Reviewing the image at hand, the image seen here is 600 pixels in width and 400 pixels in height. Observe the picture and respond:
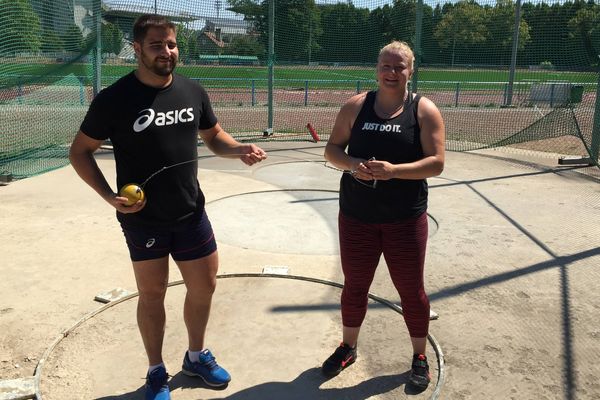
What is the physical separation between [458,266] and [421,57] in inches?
258

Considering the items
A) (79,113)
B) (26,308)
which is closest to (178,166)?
(26,308)

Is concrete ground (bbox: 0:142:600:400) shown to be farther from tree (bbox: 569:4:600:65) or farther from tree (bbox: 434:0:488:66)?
tree (bbox: 434:0:488:66)

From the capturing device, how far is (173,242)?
8.49ft

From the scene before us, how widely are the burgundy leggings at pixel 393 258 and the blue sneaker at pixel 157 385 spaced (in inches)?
39.5

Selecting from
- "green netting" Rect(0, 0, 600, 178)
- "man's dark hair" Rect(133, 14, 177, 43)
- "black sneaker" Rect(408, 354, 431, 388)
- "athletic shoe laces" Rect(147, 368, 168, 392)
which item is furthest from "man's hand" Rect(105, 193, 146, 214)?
"green netting" Rect(0, 0, 600, 178)

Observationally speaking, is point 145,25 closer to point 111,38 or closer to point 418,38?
point 418,38

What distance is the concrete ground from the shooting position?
285 centimetres

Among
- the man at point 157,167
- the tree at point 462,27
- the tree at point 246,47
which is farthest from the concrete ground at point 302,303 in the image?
the tree at point 246,47

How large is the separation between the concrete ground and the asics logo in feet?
4.42

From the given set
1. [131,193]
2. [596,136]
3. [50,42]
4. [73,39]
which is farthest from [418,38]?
[131,193]

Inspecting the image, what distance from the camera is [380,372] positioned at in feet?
9.65

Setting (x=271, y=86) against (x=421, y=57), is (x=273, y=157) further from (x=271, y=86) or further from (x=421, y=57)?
(x=421, y=57)

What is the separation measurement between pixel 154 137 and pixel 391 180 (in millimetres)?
1121

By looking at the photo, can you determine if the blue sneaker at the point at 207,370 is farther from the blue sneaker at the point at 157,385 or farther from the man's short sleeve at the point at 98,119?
the man's short sleeve at the point at 98,119
